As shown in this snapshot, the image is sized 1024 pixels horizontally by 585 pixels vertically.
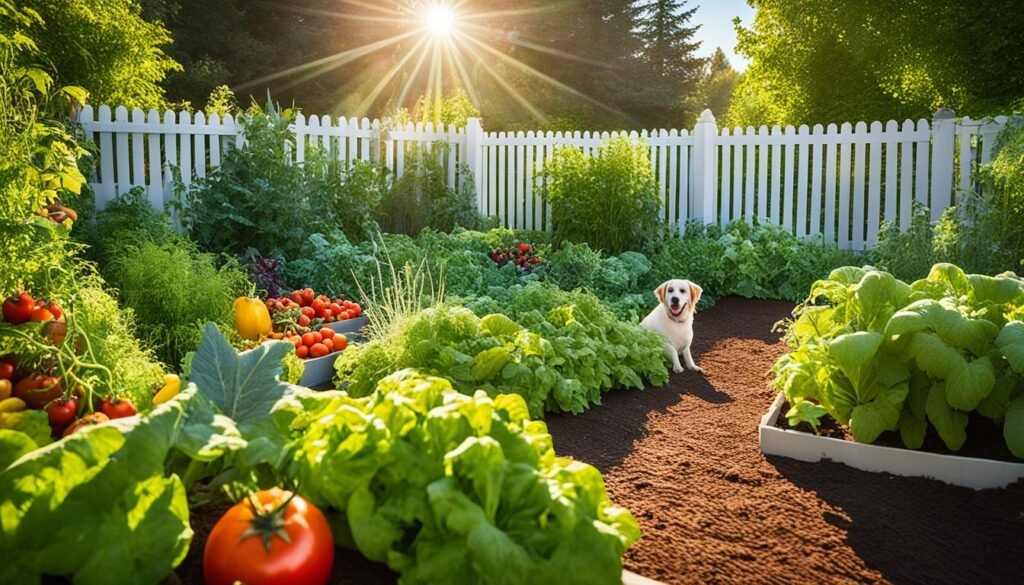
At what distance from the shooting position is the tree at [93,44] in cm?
799

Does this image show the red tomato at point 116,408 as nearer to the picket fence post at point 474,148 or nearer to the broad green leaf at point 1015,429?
the broad green leaf at point 1015,429

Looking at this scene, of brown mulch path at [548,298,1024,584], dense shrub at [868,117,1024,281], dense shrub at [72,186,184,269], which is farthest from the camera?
dense shrub at [868,117,1024,281]

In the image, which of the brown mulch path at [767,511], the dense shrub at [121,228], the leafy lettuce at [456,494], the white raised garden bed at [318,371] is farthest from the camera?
the dense shrub at [121,228]

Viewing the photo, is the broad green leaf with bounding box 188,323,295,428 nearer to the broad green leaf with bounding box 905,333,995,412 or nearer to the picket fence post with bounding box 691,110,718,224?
the broad green leaf with bounding box 905,333,995,412

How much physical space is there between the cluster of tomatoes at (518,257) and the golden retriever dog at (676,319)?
109 inches

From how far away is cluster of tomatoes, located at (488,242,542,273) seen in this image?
316 inches

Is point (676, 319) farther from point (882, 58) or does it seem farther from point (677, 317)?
point (882, 58)

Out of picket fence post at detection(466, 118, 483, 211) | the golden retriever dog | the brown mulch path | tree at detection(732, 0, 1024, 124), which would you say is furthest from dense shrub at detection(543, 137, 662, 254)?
tree at detection(732, 0, 1024, 124)

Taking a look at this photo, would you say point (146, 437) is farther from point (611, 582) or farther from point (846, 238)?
point (846, 238)

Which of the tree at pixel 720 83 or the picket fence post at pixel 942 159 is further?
the tree at pixel 720 83

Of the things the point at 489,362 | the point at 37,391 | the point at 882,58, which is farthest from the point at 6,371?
the point at 882,58

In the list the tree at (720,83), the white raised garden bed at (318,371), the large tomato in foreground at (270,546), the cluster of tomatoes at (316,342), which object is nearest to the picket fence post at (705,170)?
the cluster of tomatoes at (316,342)

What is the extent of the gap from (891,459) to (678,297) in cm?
209

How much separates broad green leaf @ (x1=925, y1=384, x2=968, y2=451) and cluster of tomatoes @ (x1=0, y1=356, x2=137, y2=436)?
311 cm
